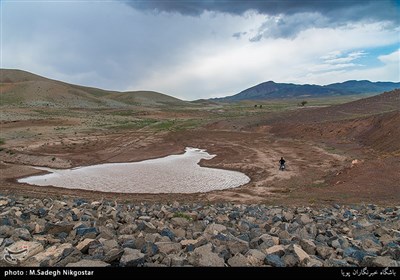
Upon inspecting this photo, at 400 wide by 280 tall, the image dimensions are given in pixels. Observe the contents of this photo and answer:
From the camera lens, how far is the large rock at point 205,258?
634 cm

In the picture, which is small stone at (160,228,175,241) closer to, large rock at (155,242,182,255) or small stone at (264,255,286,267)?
large rock at (155,242,182,255)

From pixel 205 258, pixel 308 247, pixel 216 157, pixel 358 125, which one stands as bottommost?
pixel 216 157

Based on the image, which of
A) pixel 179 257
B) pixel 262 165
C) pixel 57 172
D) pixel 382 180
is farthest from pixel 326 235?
pixel 57 172

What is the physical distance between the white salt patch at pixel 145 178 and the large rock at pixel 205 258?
1731cm

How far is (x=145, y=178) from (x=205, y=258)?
22.6 m

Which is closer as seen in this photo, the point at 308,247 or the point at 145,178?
the point at 308,247

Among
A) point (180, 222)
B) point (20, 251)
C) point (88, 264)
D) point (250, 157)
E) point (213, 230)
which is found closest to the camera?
point (88, 264)

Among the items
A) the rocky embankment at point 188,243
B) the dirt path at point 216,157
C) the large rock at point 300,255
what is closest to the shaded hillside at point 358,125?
the dirt path at point 216,157

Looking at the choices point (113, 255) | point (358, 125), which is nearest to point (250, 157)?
point (358, 125)

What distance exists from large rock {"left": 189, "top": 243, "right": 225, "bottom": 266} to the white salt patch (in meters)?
17.3

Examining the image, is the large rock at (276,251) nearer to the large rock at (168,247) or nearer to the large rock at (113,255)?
the large rock at (168,247)

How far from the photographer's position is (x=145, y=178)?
28.5 meters

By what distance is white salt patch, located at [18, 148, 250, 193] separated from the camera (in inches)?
995

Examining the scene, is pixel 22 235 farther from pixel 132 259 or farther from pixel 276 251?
pixel 276 251
